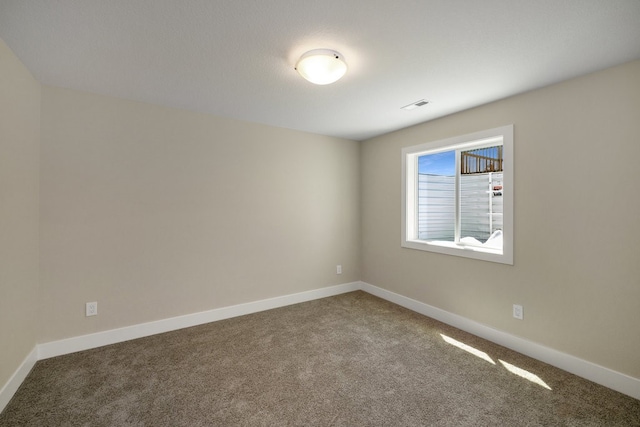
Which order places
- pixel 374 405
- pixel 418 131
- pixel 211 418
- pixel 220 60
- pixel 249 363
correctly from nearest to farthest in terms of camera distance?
pixel 211 418 < pixel 374 405 < pixel 220 60 < pixel 249 363 < pixel 418 131

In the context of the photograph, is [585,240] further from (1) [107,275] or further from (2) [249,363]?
(1) [107,275]

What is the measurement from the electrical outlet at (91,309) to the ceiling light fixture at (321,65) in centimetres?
277

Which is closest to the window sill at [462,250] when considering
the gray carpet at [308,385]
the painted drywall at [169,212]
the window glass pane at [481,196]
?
the window glass pane at [481,196]

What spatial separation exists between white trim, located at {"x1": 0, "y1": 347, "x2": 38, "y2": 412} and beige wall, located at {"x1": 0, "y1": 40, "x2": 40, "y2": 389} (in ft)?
0.12

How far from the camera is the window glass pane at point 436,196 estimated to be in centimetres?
354

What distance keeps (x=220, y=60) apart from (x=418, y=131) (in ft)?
8.14

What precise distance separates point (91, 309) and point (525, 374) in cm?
378

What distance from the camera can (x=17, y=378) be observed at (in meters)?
2.06

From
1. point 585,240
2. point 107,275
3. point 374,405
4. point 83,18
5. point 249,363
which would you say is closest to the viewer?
point 83,18

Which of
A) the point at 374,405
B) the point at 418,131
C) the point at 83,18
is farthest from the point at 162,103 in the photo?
the point at 374,405

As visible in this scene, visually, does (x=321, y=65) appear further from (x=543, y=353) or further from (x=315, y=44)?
(x=543, y=353)

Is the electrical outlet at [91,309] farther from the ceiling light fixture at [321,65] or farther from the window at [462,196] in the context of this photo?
the window at [462,196]

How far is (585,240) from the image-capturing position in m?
2.25

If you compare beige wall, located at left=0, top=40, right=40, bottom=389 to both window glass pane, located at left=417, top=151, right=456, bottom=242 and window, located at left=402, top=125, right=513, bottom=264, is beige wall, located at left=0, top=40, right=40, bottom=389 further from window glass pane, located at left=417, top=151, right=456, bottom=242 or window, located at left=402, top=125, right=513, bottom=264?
window glass pane, located at left=417, top=151, right=456, bottom=242
